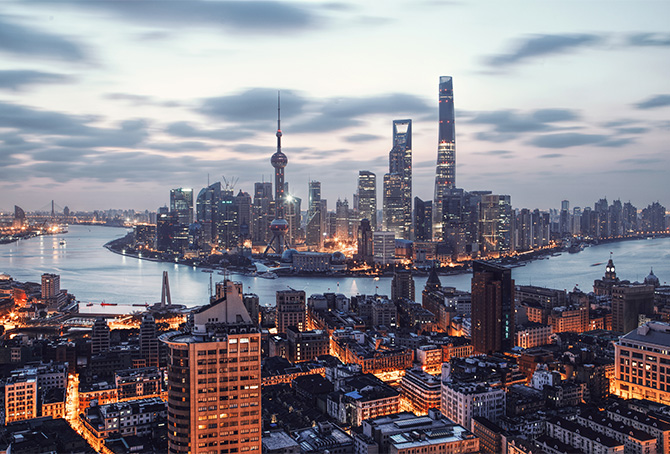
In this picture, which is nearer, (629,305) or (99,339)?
(99,339)

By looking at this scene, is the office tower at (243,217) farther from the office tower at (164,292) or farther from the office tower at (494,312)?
the office tower at (494,312)

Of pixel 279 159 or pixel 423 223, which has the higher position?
pixel 279 159

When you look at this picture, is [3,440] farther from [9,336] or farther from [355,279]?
[355,279]

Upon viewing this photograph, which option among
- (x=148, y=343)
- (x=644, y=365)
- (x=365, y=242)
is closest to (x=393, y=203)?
(x=365, y=242)

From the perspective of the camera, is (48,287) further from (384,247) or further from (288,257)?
(384,247)

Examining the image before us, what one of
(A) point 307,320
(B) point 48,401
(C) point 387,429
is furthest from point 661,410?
(A) point 307,320

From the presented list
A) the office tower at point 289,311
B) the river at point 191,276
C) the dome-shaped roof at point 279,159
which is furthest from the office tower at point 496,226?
the office tower at point 289,311

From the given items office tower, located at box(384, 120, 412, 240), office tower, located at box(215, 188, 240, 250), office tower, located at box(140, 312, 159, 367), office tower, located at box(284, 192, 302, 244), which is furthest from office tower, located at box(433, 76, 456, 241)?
office tower, located at box(140, 312, 159, 367)
